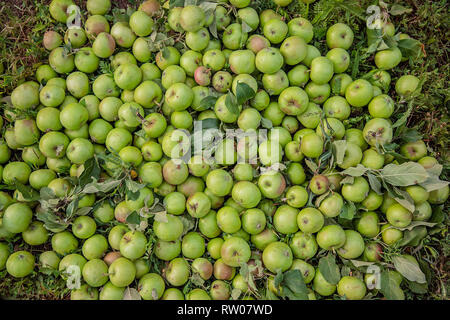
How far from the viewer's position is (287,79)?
329 centimetres

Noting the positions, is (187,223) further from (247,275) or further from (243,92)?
(243,92)

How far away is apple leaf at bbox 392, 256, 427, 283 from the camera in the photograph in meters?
2.95

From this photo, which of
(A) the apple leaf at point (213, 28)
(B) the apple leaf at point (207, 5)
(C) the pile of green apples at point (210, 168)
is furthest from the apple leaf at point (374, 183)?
(B) the apple leaf at point (207, 5)

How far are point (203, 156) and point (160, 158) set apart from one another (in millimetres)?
413

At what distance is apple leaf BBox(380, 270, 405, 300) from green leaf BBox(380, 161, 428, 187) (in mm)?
816

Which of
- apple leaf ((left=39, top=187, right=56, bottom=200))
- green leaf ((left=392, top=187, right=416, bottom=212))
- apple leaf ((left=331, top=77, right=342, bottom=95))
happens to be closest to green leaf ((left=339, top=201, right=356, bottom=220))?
green leaf ((left=392, top=187, right=416, bottom=212))

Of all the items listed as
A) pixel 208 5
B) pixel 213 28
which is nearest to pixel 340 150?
pixel 213 28

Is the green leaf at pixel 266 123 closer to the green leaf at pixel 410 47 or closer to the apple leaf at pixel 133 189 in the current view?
the apple leaf at pixel 133 189

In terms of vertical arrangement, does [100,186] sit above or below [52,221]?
above

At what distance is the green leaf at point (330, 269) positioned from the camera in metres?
2.93

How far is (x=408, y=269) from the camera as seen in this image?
2.99m

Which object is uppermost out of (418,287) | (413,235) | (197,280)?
(413,235)

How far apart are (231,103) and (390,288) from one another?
212 cm
